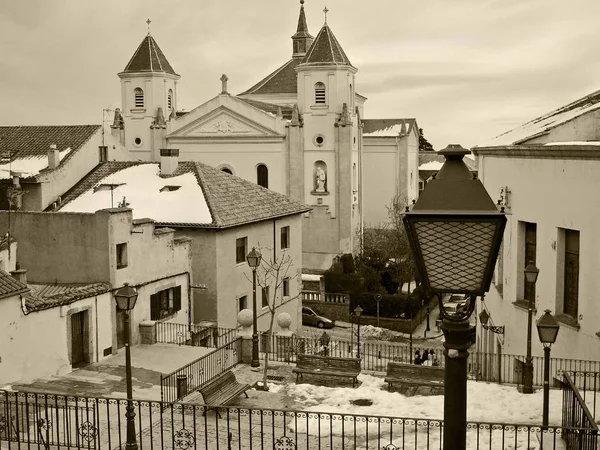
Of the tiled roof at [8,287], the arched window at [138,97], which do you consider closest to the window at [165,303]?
the tiled roof at [8,287]

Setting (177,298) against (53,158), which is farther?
(53,158)

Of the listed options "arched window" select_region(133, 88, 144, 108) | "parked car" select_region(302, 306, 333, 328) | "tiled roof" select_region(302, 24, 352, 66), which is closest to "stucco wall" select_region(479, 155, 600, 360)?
"parked car" select_region(302, 306, 333, 328)

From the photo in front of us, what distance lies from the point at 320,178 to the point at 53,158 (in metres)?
22.1

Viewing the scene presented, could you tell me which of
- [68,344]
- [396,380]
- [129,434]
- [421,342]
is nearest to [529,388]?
[396,380]

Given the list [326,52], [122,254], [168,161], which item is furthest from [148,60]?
[122,254]

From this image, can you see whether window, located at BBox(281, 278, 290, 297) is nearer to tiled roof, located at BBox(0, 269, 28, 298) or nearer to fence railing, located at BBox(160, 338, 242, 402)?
fence railing, located at BBox(160, 338, 242, 402)

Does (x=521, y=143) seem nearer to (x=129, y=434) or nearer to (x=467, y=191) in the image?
(x=129, y=434)

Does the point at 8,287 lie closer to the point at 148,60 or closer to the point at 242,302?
the point at 242,302

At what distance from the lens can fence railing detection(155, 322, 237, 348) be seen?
80.2ft

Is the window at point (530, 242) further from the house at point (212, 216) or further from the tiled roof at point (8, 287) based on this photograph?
the house at point (212, 216)

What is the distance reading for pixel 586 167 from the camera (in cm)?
1577

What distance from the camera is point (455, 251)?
13.8 feet

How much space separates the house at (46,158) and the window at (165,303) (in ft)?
Result: 34.1

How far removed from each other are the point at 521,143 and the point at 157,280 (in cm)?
1333
